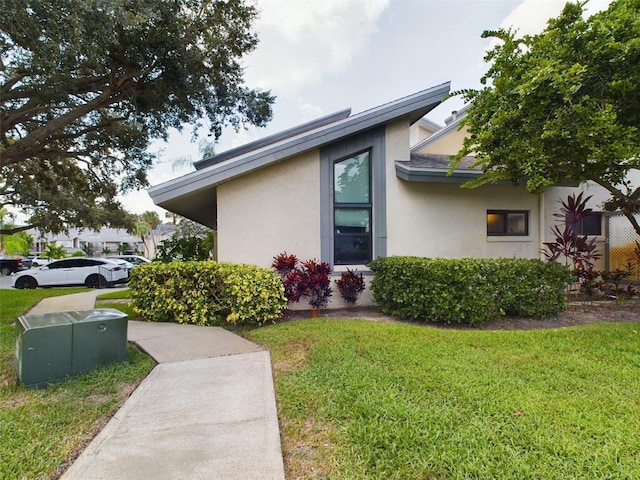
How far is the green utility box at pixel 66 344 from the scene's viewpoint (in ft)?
12.5

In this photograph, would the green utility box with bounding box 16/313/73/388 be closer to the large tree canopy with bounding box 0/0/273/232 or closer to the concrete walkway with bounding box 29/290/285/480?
the concrete walkway with bounding box 29/290/285/480

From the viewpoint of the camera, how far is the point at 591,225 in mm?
9523

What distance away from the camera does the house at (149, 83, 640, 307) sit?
748cm

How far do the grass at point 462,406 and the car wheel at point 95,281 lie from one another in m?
13.9

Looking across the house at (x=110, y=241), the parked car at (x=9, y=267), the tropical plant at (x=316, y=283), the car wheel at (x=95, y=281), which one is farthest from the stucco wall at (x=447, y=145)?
the house at (x=110, y=241)

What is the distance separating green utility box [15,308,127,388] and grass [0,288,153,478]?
0.14 meters

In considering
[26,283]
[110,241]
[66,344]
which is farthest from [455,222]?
[110,241]

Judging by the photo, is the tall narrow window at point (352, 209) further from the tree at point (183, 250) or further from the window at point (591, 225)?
the window at point (591, 225)

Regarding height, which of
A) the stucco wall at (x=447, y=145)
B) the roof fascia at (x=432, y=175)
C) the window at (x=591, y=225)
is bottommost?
the window at (x=591, y=225)

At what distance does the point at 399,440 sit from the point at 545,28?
7.16 metres

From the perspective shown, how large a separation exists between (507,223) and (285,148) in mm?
6032

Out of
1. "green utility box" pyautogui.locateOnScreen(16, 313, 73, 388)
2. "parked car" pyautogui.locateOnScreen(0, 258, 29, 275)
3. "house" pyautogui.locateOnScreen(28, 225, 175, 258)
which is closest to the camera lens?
"green utility box" pyautogui.locateOnScreen(16, 313, 73, 388)

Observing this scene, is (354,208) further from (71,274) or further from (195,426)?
(71,274)

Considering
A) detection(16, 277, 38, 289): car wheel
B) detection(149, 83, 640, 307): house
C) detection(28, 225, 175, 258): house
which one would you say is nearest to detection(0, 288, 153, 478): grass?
detection(149, 83, 640, 307): house
